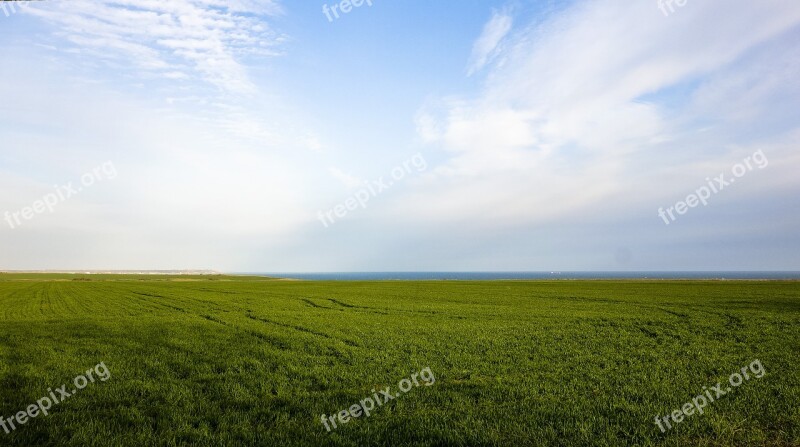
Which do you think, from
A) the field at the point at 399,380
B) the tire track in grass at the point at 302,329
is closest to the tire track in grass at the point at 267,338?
the field at the point at 399,380

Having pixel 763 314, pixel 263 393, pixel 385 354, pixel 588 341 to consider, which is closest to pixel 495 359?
pixel 385 354

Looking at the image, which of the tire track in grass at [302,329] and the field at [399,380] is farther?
the tire track in grass at [302,329]

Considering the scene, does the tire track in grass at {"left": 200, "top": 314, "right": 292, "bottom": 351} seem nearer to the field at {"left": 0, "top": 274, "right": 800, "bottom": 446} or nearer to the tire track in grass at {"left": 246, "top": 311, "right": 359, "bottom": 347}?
the field at {"left": 0, "top": 274, "right": 800, "bottom": 446}

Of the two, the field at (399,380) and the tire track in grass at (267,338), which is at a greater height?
the tire track in grass at (267,338)

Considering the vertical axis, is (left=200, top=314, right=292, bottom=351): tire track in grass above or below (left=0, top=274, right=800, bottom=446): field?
above

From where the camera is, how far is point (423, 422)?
10.2m

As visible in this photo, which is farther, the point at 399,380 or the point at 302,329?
the point at 302,329

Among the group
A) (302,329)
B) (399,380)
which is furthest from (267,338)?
(399,380)

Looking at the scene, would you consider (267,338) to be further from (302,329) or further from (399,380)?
(399,380)

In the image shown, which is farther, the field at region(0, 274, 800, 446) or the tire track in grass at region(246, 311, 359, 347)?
the tire track in grass at region(246, 311, 359, 347)

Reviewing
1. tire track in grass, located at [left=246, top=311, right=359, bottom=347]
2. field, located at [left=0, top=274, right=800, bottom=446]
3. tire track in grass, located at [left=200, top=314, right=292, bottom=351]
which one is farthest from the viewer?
tire track in grass, located at [left=246, top=311, right=359, bottom=347]

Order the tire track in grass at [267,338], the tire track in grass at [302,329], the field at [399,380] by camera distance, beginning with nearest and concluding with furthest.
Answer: the field at [399,380] < the tire track in grass at [267,338] < the tire track in grass at [302,329]

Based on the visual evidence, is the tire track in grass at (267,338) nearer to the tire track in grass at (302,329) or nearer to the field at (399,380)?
the field at (399,380)

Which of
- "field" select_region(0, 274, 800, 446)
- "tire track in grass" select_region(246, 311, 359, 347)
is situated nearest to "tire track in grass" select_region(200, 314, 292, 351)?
"field" select_region(0, 274, 800, 446)
